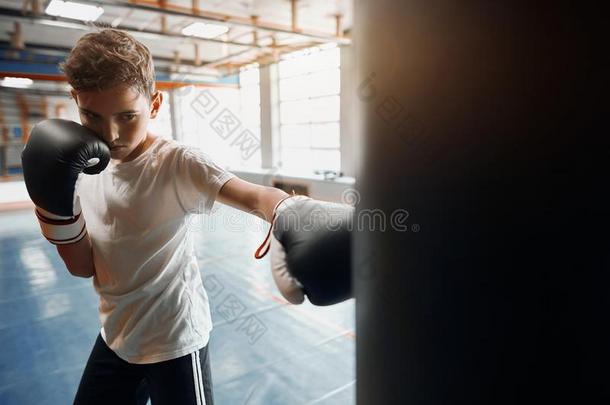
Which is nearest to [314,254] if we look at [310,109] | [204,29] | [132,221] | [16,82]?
[132,221]

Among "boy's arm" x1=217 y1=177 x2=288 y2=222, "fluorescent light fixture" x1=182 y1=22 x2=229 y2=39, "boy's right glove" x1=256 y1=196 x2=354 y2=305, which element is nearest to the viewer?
"boy's right glove" x1=256 y1=196 x2=354 y2=305

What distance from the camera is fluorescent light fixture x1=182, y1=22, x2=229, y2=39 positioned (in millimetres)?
6915

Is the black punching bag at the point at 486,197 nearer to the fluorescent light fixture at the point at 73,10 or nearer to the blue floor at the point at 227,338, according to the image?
the blue floor at the point at 227,338

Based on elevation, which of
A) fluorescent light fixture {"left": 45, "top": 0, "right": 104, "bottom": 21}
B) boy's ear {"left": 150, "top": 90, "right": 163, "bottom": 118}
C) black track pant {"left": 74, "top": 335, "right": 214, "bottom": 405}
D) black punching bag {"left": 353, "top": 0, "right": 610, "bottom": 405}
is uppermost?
fluorescent light fixture {"left": 45, "top": 0, "right": 104, "bottom": 21}

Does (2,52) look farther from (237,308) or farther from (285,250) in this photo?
(285,250)

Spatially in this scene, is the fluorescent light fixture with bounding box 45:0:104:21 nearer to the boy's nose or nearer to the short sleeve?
the boy's nose

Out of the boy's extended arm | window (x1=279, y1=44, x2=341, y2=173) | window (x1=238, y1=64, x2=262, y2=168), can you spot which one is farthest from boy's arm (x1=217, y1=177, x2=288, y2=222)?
window (x1=238, y1=64, x2=262, y2=168)

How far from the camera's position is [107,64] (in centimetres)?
107

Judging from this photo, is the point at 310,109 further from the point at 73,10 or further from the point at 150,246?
the point at 150,246

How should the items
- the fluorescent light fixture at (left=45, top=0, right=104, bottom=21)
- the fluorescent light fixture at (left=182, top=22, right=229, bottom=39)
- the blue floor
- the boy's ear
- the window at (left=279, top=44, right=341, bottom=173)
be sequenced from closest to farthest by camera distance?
the boy's ear, the blue floor, the fluorescent light fixture at (left=45, top=0, right=104, bottom=21), the fluorescent light fixture at (left=182, top=22, right=229, bottom=39), the window at (left=279, top=44, right=341, bottom=173)

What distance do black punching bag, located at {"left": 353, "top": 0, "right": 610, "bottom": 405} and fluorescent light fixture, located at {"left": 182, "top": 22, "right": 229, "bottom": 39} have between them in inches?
283

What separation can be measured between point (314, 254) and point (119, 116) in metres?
0.76

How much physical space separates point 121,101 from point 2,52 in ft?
29.9

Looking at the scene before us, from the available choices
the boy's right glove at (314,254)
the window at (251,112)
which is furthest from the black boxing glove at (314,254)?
the window at (251,112)
